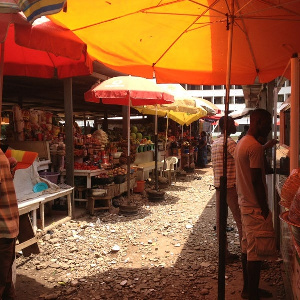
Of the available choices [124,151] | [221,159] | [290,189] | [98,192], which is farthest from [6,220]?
[124,151]

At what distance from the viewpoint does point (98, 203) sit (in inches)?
315

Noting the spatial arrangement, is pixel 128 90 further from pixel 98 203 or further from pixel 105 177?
pixel 98 203

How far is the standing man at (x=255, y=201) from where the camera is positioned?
330 cm

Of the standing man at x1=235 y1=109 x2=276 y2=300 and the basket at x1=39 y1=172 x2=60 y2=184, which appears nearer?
the standing man at x1=235 y1=109 x2=276 y2=300

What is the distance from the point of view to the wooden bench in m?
10.5

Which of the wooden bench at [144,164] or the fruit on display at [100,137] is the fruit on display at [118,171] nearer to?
the fruit on display at [100,137]

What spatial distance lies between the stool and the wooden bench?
2438 mm

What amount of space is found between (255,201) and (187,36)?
229cm

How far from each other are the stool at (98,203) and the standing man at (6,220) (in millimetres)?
4322

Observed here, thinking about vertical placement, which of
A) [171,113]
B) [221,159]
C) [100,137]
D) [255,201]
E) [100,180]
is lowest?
[100,180]

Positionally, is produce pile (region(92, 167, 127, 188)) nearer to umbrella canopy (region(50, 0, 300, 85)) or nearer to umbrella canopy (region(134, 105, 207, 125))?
umbrella canopy (region(134, 105, 207, 125))

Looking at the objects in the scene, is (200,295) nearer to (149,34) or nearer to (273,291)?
(273,291)

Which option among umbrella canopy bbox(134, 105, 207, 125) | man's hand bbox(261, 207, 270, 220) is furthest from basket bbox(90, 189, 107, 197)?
man's hand bbox(261, 207, 270, 220)

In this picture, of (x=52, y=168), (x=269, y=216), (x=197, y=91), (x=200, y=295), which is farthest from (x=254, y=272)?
(x=197, y=91)
